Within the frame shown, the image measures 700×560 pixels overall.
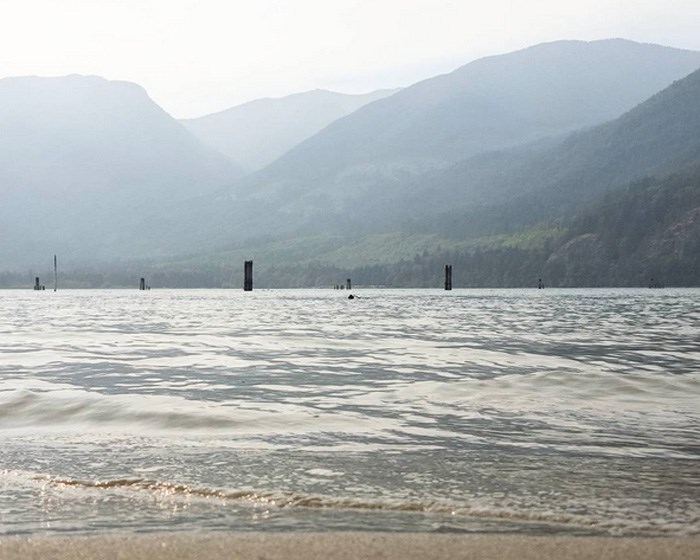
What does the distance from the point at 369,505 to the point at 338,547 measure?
60.2 inches

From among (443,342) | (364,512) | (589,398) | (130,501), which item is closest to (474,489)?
(364,512)

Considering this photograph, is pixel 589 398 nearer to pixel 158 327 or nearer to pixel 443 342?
pixel 443 342

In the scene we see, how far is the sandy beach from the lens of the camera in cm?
684

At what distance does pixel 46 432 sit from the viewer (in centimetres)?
1388

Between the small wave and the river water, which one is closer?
the small wave

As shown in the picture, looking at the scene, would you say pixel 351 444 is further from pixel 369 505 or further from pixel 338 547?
pixel 338 547

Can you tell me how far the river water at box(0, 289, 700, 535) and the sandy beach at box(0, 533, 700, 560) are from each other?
1.13 feet

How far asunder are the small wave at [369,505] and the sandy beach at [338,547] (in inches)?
17.7

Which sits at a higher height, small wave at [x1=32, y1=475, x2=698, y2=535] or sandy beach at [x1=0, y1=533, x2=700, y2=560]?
sandy beach at [x1=0, y1=533, x2=700, y2=560]

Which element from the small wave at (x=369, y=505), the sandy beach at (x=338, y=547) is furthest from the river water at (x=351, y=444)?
the sandy beach at (x=338, y=547)

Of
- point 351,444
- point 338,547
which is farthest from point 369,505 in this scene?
Result: point 351,444

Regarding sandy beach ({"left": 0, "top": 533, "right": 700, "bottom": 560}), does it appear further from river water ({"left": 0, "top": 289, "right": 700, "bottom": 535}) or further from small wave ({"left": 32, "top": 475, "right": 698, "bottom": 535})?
small wave ({"left": 32, "top": 475, "right": 698, "bottom": 535})

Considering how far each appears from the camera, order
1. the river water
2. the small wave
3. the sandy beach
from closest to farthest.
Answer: the sandy beach → the small wave → the river water

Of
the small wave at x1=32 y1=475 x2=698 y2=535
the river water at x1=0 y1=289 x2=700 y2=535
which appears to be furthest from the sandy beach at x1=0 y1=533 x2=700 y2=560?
the small wave at x1=32 y1=475 x2=698 y2=535
